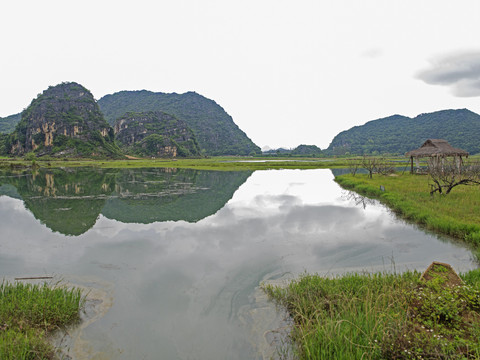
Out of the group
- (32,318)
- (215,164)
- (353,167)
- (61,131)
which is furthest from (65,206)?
(61,131)

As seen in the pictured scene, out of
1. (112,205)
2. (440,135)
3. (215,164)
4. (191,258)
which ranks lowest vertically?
(191,258)

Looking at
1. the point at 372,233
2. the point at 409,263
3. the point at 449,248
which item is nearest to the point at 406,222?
the point at 372,233

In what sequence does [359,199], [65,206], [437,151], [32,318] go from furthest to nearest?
[437,151] → [359,199] → [65,206] → [32,318]

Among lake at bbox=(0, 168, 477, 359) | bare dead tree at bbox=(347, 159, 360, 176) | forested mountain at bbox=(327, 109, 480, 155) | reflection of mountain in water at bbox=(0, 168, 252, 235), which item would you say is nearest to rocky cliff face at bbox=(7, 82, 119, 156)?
bare dead tree at bbox=(347, 159, 360, 176)

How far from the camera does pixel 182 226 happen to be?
14070 mm

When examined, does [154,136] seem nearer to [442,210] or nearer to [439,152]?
[439,152]

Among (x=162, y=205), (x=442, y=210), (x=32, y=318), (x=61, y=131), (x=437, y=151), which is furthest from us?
(x=61, y=131)

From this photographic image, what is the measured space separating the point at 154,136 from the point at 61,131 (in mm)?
45951

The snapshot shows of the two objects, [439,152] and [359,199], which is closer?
[359,199]

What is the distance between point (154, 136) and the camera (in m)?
157

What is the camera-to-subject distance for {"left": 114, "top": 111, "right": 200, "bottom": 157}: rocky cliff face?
153m

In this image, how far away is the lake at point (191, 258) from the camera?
550 cm

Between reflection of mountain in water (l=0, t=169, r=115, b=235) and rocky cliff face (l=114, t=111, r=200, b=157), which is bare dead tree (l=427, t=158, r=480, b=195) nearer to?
reflection of mountain in water (l=0, t=169, r=115, b=235)

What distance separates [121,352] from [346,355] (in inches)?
157
